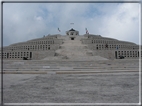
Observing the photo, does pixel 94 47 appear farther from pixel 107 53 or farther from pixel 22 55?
pixel 22 55

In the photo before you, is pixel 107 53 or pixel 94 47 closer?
pixel 107 53

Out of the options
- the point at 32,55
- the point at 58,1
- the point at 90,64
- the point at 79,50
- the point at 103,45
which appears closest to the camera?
the point at 58,1

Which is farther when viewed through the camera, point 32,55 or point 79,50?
point 79,50

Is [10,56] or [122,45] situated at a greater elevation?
[122,45]

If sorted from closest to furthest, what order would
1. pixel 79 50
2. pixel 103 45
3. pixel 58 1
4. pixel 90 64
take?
pixel 58 1
pixel 90 64
pixel 79 50
pixel 103 45

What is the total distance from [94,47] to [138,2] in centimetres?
2987

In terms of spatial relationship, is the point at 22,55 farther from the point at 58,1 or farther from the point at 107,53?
the point at 58,1

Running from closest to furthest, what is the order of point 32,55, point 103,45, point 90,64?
point 90,64 < point 32,55 < point 103,45

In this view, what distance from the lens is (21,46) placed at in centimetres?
3619

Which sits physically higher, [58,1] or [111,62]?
[58,1]

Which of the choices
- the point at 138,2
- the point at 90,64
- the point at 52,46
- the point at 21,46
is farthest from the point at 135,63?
the point at 21,46

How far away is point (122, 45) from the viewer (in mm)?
35719

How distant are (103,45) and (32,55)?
1438 centimetres

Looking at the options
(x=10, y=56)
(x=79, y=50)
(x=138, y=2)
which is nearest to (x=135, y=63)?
(x=79, y=50)
